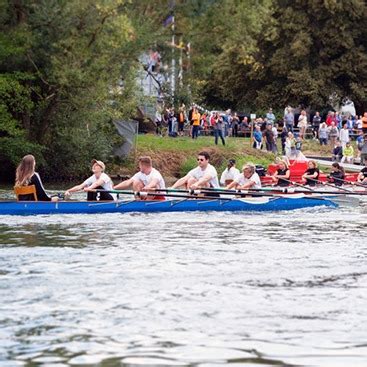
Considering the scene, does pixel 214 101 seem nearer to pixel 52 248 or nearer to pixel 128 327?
pixel 52 248

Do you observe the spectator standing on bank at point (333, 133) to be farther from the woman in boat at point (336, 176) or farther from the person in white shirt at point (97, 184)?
the person in white shirt at point (97, 184)

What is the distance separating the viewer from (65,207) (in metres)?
28.3

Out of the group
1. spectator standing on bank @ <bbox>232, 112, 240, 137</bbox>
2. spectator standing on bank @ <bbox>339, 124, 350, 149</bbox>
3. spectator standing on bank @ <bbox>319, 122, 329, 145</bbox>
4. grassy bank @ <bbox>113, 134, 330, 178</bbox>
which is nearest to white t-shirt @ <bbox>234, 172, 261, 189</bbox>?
grassy bank @ <bbox>113, 134, 330, 178</bbox>

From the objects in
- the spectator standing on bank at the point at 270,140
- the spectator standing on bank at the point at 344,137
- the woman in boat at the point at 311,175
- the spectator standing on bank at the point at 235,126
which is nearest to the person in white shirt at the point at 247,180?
the woman in boat at the point at 311,175

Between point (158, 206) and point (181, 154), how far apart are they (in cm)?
2450

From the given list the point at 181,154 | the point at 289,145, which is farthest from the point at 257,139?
the point at 181,154

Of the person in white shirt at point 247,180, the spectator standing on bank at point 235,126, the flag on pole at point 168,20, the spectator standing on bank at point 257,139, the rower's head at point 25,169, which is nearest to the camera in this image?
the rower's head at point 25,169

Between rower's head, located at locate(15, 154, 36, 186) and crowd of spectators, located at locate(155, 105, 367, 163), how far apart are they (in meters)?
28.2

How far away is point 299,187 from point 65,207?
11.5 m

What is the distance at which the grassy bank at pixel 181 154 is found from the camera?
52.7 m

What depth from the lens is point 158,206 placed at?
29.5 metres

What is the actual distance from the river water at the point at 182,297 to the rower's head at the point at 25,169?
1.58 metres

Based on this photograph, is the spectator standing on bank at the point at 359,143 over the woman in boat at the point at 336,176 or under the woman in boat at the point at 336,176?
over

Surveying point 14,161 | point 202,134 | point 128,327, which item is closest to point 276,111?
point 202,134
